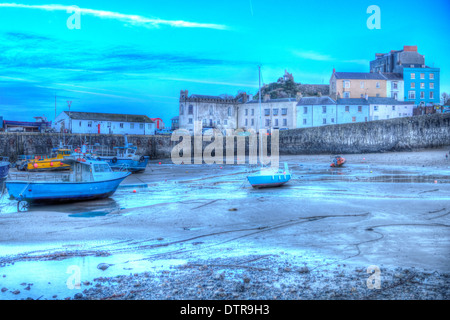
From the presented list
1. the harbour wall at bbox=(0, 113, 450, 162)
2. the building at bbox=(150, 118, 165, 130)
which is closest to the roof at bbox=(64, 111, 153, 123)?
the harbour wall at bbox=(0, 113, 450, 162)

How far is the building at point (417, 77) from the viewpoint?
191 ft

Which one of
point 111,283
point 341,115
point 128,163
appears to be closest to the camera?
point 111,283

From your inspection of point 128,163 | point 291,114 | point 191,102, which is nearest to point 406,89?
point 291,114

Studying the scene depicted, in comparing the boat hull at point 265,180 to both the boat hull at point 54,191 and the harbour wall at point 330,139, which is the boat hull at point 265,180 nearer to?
the boat hull at point 54,191

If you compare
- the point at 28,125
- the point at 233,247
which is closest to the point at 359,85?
the point at 28,125

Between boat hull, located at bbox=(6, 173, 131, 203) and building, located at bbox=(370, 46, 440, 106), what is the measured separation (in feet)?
178

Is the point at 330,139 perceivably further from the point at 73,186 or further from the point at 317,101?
the point at 73,186

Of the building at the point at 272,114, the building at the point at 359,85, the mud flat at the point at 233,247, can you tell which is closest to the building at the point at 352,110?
the building at the point at 272,114

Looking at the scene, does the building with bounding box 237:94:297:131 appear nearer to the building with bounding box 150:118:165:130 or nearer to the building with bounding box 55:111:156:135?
the building with bounding box 55:111:156:135

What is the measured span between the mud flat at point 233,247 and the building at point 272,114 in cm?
3973

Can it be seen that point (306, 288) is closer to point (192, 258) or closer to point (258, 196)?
point (192, 258)

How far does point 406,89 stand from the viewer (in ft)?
191

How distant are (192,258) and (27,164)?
28205 millimetres

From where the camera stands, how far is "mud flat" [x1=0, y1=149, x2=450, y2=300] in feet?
16.7
